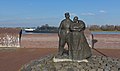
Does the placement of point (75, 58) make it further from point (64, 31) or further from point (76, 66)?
point (64, 31)

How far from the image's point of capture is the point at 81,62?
28.5 feet

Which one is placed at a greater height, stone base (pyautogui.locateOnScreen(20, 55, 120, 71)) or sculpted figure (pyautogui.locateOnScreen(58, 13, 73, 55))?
sculpted figure (pyautogui.locateOnScreen(58, 13, 73, 55))

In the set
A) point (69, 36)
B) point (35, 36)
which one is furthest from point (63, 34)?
point (35, 36)

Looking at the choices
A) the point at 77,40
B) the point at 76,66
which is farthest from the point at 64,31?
the point at 76,66

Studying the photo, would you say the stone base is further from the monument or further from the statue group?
the statue group

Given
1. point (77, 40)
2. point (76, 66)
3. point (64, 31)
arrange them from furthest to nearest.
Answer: point (64, 31), point (77, 40), point (76, 66)

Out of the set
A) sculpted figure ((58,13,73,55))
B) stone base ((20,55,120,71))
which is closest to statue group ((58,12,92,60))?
sculpted figure ((58,13,73,55))

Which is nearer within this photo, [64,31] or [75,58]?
[75,58]

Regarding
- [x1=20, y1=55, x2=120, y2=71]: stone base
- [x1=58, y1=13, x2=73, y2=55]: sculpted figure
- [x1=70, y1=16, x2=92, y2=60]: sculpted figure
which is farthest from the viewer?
[x1=58, y1=13, x2=73, y2=55]: sculpted figure

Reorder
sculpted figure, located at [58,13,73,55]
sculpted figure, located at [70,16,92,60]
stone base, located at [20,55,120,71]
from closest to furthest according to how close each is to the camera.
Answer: stone base, located at [20,55,120,71]
sculpted figure, located at [70,16,92,60]
sculpted figure, located at [58,13,73,55]

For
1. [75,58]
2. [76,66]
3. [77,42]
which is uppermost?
[77,42]

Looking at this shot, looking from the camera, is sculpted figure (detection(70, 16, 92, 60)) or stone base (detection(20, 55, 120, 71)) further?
sculpted figure (detection(70, 16, 92, 60))

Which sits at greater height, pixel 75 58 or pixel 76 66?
pixel 75 58

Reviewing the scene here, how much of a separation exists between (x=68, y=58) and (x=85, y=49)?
0.66 metres
